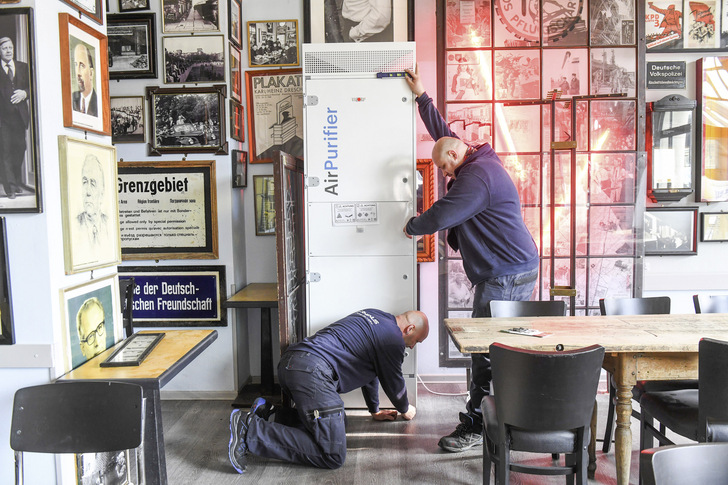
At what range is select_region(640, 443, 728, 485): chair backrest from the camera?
1.24 m

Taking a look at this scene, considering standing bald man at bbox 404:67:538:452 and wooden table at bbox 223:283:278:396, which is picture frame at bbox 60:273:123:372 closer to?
wooden table at bbox 223:283:278:396

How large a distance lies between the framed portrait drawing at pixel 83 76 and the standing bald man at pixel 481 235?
183 centimetres

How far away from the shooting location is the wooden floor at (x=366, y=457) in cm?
280

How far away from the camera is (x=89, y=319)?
2.32 meters

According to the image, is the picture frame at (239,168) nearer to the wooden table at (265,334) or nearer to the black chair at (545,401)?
the wooden table at (265,334)

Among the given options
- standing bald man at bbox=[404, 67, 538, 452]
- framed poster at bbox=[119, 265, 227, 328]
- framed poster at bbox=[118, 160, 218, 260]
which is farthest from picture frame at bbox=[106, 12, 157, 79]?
standing bald man at bbox=[404, 67, 538, 452]

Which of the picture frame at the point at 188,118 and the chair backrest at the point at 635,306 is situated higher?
the picture frame at the point at 188,118

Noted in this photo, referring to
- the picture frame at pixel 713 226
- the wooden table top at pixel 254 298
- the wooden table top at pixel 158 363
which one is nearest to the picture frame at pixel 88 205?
the wooden table top at pixel 158 363

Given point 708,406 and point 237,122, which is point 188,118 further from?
point 708,406

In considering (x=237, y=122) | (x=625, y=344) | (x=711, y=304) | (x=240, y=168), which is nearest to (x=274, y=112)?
(x=237, y=122)

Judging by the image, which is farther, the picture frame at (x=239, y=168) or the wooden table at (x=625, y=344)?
the picture frame at (x=239, y=168)

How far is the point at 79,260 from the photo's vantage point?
2.22 m

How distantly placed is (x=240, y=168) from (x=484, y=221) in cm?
197

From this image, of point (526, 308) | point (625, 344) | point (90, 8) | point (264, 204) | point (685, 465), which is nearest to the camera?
point (685, 465)
